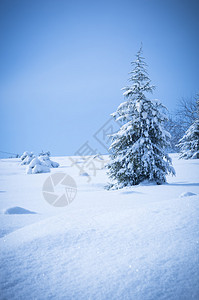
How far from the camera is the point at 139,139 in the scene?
634 centimetres

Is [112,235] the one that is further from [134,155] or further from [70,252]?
[134,155]

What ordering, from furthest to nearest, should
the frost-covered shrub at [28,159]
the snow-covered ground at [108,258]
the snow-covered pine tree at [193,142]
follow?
the frost-covered shrub at [28,159], the snow-covered pine tree at [193,142], the snow-covered ground at [108,258]

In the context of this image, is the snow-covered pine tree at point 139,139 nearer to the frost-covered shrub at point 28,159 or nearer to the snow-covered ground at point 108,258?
the snow-covered ground at point 108,258

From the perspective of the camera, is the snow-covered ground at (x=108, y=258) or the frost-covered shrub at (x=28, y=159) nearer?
the snow-covered ground at (x=108, y=258)

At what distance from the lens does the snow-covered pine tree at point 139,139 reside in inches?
244

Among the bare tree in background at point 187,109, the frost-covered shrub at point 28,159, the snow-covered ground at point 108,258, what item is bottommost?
the frost-covered shrub at point 28,159

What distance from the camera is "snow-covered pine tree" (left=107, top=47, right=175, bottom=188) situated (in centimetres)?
620

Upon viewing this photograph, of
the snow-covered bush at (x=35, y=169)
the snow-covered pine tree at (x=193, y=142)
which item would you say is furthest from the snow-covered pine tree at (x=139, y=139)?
Answer: the snow-covered pine tree at (x=193, y=142)

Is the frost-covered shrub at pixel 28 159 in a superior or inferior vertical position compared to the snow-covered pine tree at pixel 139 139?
inferior

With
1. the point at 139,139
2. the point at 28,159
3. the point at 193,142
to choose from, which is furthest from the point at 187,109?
the point at 28,159

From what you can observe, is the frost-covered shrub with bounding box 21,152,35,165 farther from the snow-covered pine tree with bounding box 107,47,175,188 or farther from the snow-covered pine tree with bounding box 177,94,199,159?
the snow-covered pine tree with bounding box 177,94,199,159

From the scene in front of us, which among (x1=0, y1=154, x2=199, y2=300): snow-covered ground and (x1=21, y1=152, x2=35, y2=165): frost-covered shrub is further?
(x1=21, y1=152, x2=35, y2=165): frost-covered shrub

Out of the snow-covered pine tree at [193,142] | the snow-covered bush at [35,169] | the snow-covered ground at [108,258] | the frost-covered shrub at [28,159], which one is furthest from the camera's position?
the frost-covered shrub at [28,159]

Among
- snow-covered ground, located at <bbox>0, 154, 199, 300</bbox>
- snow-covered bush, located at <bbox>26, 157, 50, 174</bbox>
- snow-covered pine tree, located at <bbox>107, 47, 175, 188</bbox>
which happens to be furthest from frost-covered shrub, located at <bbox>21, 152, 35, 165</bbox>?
snow-covered ground, located at <bbox>0, 154, 199, 300</bbox>
